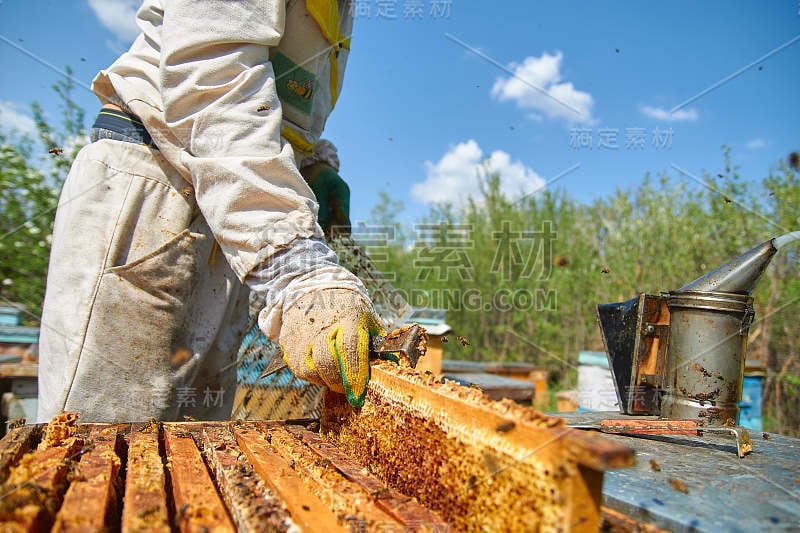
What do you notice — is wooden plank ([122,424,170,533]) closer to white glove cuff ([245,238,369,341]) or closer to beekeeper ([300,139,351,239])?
white glove cuff ([245,238,369,341])

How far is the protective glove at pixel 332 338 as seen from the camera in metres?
1.53

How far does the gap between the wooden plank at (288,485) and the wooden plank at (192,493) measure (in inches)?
5.0

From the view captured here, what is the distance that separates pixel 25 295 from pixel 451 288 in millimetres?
8232

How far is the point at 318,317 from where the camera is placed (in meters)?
1.60

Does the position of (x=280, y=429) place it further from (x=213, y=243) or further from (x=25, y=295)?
(x=25, y=295)

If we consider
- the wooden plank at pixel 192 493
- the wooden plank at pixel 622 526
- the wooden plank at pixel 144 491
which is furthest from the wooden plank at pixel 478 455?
the wooden plank at pixel 144 491

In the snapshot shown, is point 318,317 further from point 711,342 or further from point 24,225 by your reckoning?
point 24,225

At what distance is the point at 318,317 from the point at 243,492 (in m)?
0.60

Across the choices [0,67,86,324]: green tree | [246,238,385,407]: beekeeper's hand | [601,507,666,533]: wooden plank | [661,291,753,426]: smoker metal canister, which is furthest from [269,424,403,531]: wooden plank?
[0,67,86,324]: green tree

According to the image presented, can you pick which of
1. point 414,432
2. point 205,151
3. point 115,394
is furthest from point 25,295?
point 414,432

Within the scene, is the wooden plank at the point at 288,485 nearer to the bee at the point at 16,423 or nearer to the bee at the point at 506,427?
the bee at the point at 506,427

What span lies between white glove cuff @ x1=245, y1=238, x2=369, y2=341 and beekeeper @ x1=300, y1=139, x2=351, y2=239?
1074 mm

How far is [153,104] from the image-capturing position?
221cm

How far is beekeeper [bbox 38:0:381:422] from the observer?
5.67 ft
